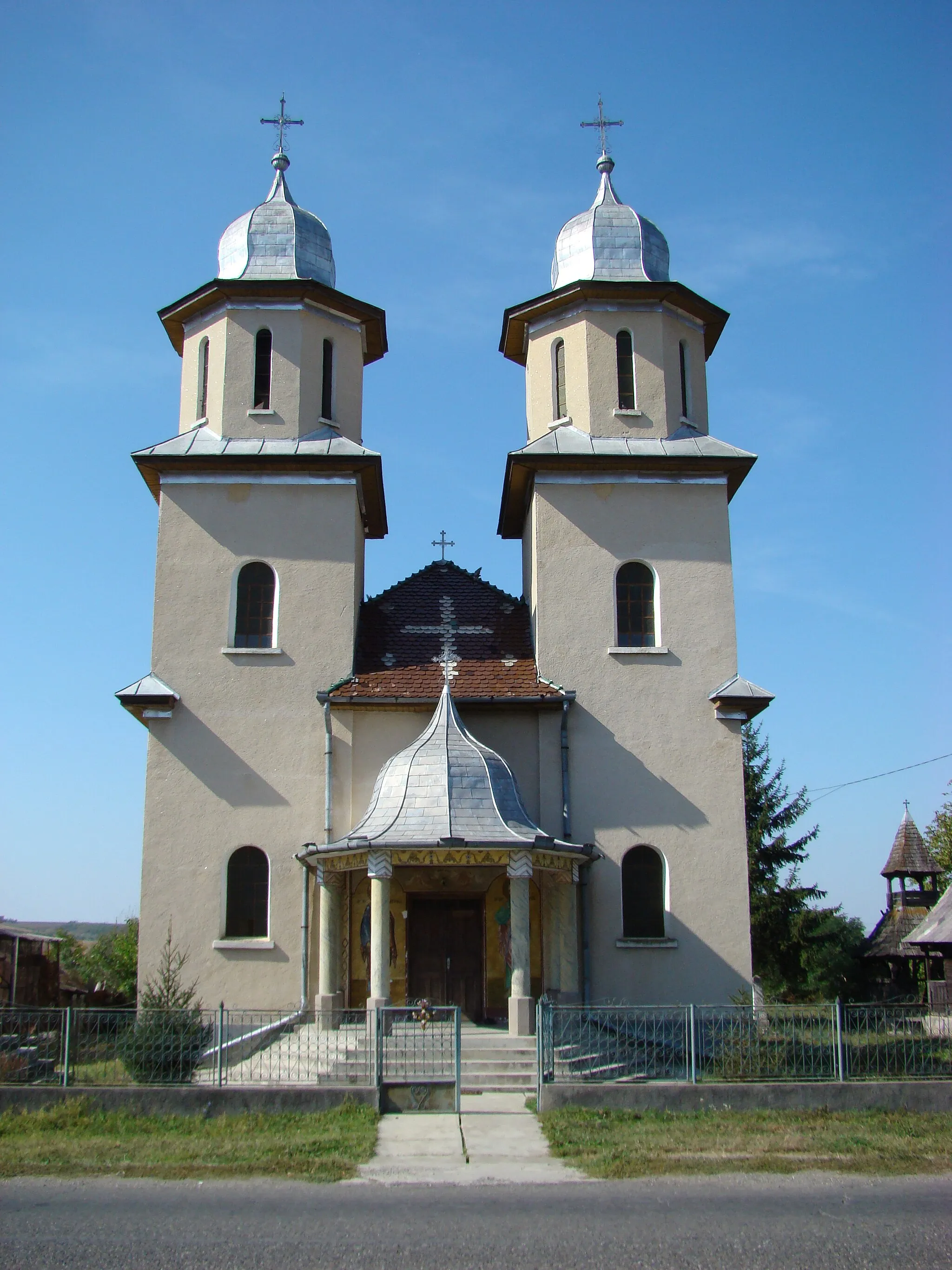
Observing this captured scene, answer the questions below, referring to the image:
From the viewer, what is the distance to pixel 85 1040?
46.7ft

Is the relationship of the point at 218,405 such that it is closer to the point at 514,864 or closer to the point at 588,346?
the point at 588,346

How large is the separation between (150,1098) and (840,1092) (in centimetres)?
792

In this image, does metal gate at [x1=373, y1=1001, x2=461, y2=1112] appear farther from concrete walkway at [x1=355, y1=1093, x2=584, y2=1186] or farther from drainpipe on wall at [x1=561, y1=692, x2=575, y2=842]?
drainpipe on wall at [x1=561, y1=692, x2=575, y2=842]

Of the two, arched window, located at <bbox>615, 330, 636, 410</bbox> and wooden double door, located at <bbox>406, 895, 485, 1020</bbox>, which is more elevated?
arched window, located at <bbox>615, 330, 636, 410</bbox>

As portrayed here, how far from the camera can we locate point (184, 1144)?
12164 mm

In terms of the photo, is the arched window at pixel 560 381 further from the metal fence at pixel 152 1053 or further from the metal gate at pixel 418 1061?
the metal fence at pixel 152 1053

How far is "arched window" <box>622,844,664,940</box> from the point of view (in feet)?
65.9

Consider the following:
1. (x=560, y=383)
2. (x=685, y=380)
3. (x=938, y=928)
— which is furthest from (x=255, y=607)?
(x=938, y=928)

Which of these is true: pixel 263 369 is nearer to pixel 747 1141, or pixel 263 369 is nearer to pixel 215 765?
pixel 215 765

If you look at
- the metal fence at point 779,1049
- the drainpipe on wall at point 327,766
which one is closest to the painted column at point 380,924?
the drainpipe on wall at point 327,766

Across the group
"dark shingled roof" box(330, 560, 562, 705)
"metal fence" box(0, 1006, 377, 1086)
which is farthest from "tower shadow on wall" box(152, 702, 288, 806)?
"metal fence" box(0, 1006, 377, 1086)

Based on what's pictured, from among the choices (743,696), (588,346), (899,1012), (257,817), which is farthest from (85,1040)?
(588,346)

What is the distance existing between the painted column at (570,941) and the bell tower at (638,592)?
417 millimetres

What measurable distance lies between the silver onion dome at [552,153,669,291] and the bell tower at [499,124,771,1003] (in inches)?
1.5
